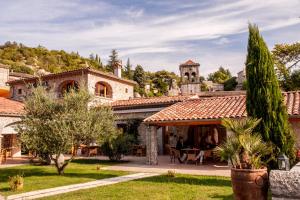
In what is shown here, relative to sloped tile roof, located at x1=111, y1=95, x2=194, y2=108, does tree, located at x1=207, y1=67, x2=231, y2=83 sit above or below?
above

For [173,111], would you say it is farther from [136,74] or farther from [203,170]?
[136,74]

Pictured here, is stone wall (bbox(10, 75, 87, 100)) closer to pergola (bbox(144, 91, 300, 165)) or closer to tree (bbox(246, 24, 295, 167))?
pergola (bbox(144, 91, 300, 165))

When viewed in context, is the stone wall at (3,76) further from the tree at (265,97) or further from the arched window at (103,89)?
the tree at (265,97)

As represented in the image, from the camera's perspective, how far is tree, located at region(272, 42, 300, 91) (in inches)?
1201

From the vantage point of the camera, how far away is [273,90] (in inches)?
388

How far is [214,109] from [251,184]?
31.6 ft

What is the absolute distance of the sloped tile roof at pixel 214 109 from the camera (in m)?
14.9

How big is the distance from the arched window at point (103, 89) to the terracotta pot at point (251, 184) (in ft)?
68.3

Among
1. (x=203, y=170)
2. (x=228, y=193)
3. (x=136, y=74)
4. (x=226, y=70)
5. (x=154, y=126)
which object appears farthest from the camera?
(x=226, y=70)

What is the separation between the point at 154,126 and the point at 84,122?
5.61 m

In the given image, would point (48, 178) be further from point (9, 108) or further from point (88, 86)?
point (88, 86)

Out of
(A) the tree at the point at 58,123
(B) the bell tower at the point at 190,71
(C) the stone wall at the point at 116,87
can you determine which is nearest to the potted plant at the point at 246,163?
(A) the tree at the point at 58,123

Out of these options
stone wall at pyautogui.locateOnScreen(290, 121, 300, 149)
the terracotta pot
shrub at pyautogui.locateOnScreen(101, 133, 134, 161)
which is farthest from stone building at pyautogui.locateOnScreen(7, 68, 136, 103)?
the terracotta pot

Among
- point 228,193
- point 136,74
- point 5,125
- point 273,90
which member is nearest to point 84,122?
point 228,193
